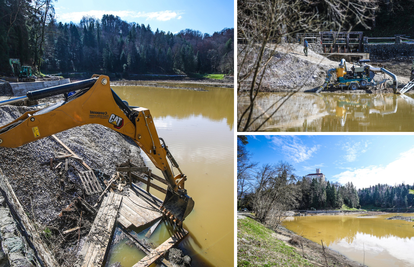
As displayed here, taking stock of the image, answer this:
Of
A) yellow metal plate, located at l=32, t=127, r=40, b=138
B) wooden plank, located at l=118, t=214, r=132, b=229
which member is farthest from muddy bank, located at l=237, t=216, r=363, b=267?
yellow metal plate, located at l=32, t=127, r=40, b=138

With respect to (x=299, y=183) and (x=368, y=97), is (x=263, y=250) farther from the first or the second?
(x=368, y=97)

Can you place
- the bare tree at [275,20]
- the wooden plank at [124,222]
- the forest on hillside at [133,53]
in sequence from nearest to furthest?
1. the bare tree at [275,20]
2. the wooden plank at [124,222]
3. the forest on hillside at [133,53]

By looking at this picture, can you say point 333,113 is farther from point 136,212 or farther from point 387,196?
point 136,212

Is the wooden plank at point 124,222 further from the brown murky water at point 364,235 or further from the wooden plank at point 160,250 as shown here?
the brown murky water at point 364,235

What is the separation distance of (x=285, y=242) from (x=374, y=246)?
1.55m

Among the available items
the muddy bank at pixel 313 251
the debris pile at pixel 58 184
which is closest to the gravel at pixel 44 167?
the debris pile at pixel 58 184

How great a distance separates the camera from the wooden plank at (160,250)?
371cm

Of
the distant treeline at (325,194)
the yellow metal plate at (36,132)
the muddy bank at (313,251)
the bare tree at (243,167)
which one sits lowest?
the muddy bank at (313,251)

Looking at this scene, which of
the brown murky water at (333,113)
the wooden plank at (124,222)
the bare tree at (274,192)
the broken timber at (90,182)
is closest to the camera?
the brown murky water at (333,113)

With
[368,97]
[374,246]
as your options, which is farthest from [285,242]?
[368,97]

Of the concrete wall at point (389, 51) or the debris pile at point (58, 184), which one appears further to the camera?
the concrete wall at point (389, 51)

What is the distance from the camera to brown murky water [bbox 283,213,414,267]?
3867mm

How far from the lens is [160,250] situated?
4047mm

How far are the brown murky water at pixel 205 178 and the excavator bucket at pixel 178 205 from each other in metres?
0.53
